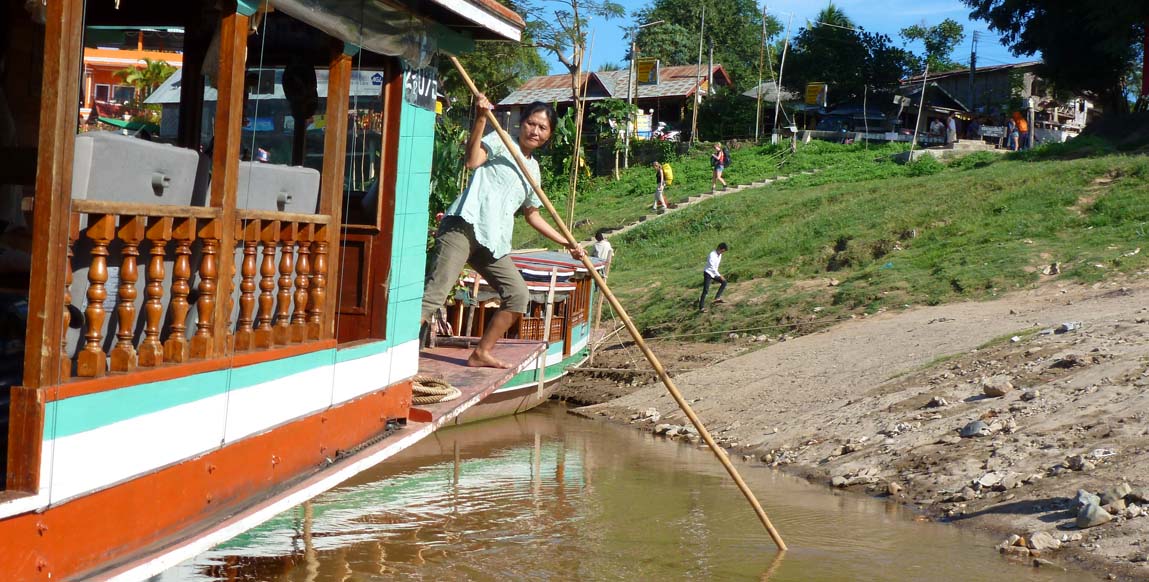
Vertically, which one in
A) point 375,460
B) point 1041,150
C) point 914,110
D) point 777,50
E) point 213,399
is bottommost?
point 375,460

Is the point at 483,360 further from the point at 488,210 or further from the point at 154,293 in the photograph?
the point at 154,293

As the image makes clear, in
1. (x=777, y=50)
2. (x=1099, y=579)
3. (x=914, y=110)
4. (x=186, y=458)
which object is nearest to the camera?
(x=186, y=458)

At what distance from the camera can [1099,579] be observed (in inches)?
239

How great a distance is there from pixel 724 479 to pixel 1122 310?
4.94m

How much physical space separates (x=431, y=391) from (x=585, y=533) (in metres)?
1.86

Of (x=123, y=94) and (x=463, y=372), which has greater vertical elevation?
(x=123, y=94)

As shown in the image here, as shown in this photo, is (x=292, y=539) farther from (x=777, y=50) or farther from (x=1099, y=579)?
(x=777, y=50)

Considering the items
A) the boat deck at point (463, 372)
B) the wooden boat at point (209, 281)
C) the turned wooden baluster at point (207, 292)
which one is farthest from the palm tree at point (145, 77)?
the turned wooden baluster at point (207, 292)

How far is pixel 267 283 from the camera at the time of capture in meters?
4.34

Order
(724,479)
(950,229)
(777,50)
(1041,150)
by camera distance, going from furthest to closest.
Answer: (777,50) → (1041,150) → (950,229) → (724,479)

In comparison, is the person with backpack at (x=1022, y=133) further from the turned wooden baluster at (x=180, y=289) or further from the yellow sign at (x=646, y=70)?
→ the turned wooden baluster at (x=180, y=289)

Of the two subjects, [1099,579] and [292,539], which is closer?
[1099,579]

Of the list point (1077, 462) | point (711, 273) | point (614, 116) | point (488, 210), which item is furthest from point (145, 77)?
point (614, 116)

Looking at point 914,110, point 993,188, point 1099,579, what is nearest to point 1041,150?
point 993,188
